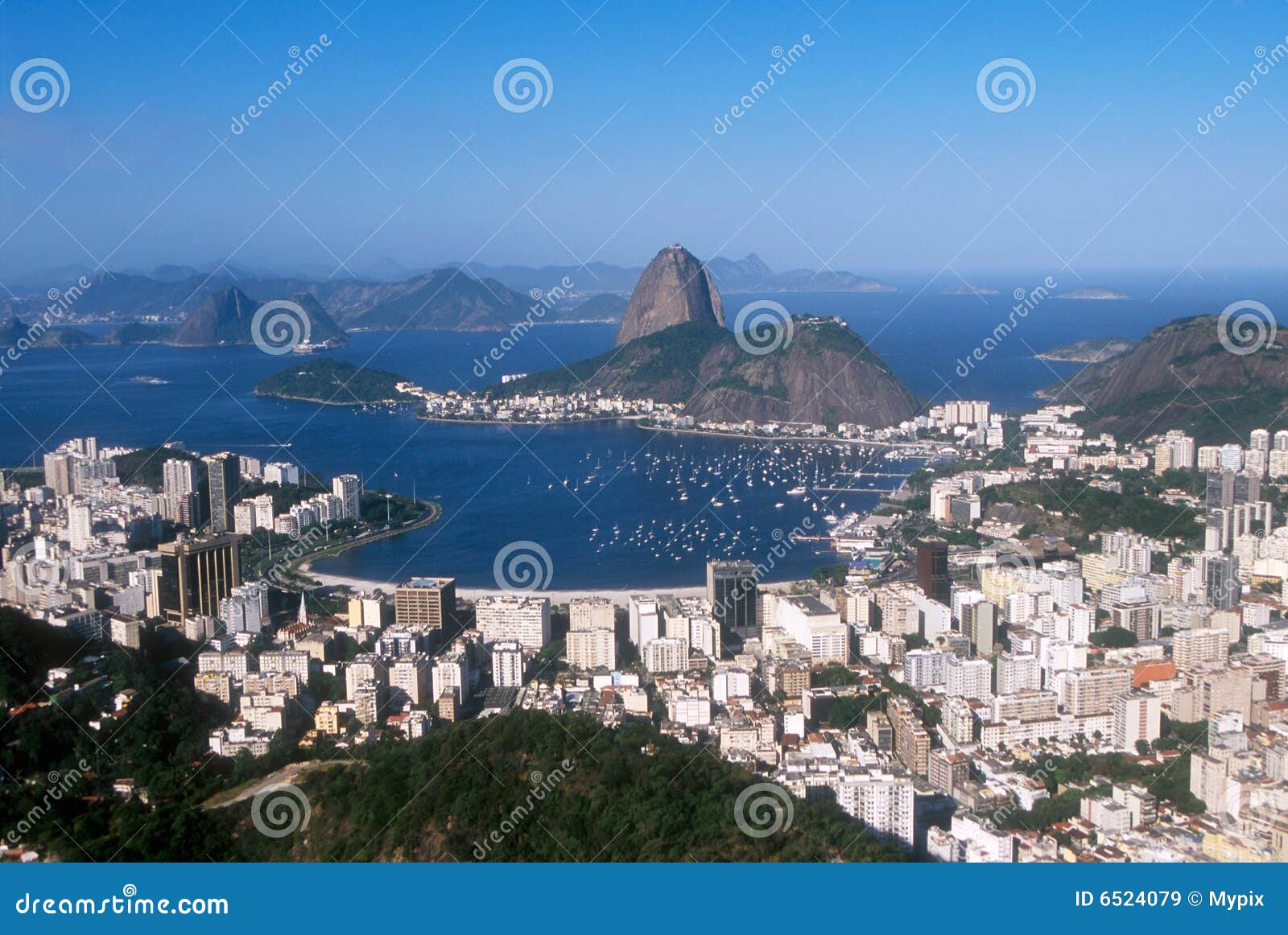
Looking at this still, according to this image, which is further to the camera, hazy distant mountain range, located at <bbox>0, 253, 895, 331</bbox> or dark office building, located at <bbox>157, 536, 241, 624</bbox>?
hazy distant mountain range, located at <bbox>0, 253, 895, 331</bbox>

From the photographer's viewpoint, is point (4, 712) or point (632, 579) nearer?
point (4, 712)

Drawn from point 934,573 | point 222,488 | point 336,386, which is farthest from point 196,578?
point 336,386

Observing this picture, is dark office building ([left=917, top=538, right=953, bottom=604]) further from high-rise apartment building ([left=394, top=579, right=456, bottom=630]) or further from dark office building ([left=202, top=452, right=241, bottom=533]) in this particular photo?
dark office building ([left=202, top=452, right=241, bottom=533])

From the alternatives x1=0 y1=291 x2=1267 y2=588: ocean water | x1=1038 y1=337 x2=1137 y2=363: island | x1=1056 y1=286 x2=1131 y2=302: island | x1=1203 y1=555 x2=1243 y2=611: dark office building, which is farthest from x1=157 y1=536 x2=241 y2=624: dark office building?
x1=1056 y1=286 x2=1131 y2=302: island

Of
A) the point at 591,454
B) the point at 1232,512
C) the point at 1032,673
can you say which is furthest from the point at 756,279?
the point at 1032,673

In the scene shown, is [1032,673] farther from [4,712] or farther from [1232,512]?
[4,712]

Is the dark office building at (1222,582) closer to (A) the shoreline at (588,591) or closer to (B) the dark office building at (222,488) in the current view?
(A) the shoreline at (588,591)
